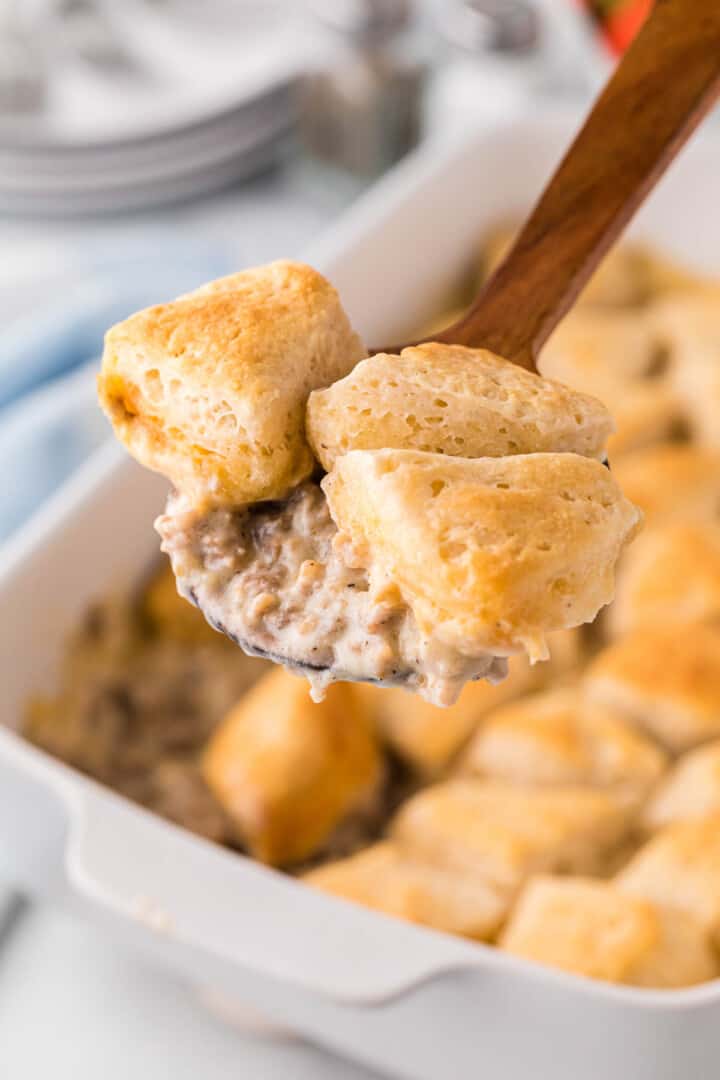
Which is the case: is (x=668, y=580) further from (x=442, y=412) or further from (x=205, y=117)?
(x=205, y=117)

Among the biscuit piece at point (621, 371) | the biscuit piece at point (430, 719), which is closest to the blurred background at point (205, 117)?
the biscuit piece at point (621, 371)

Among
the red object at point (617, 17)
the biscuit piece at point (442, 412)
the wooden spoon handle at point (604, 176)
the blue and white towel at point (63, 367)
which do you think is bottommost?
the red object at point (617, 17)

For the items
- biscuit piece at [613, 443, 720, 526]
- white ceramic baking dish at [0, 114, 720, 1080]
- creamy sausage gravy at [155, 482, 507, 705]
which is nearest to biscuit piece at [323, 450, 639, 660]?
creamy sausage gravy at [155, 482, 507, 705]

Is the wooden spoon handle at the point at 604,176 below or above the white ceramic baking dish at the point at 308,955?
above

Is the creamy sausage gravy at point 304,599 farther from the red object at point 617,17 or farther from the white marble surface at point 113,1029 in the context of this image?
the red object at point 617,17

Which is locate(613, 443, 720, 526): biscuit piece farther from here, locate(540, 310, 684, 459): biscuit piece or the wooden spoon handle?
the wooden spoon handle

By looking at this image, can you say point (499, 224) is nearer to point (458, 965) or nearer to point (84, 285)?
point (84, 285)
